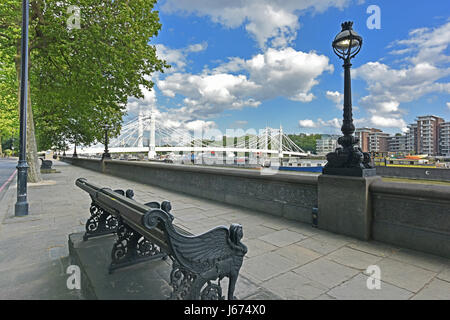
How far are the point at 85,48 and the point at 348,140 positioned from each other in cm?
1032

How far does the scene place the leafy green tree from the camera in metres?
10.1

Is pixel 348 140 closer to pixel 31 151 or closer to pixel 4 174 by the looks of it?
pixel 31 151

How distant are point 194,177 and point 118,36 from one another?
6640 millimetres

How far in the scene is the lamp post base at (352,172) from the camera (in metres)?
4.06

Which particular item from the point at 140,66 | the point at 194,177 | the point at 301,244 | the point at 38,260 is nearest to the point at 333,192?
the point at 301,244

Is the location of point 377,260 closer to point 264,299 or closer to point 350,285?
point 350,285

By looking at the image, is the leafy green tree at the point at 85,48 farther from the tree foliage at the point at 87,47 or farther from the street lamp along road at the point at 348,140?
the street lamp along road at the point at 348,140

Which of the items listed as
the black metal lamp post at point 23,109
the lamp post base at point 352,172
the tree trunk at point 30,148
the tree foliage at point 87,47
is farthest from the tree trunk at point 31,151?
the lamp post base at point 352,172

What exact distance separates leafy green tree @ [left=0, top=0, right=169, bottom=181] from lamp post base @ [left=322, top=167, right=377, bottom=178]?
9.48m

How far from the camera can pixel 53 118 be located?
18609 millimetres

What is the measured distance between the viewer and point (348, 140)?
14.6 ft

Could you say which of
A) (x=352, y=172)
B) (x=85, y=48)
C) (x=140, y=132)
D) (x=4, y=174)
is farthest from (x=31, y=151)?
(x=140, y=132)

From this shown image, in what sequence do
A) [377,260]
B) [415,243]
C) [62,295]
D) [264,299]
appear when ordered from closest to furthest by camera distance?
1. [264,299]
2. [62,295]
3. [377,260]
4. [415,243]

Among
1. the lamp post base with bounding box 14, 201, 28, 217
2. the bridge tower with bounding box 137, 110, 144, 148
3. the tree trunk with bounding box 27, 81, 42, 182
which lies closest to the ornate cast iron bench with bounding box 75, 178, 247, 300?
the lamp post base with bounding box 14, 201, 28, 217
